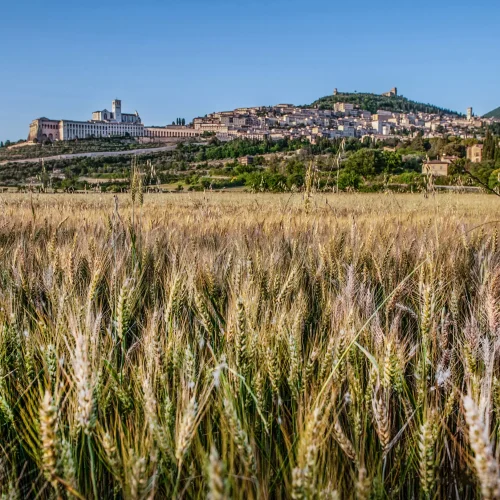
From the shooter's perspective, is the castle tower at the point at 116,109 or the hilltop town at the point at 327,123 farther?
the castle tower at the point at 116,109

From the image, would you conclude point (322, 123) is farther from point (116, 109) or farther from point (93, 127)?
point (93, 127)

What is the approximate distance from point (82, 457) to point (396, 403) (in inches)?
27.8

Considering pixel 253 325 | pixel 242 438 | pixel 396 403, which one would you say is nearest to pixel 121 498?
pixel 242 438

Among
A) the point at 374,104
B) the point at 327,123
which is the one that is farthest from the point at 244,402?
the point at 374,104

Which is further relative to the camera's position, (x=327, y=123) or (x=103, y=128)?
(x=327, y=123)

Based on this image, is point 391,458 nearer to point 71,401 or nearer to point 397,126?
point 71,401

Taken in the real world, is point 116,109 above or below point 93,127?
above

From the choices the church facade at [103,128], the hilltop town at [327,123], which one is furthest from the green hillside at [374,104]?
the church facade at [103,128]

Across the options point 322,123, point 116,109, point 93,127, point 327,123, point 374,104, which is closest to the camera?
point 93,127

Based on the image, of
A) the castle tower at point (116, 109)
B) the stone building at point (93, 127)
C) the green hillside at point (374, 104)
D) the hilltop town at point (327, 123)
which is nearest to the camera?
the stone building at point (93, 127)

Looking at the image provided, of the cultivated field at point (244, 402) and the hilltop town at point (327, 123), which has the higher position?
the hilltop town at point (327, 123)

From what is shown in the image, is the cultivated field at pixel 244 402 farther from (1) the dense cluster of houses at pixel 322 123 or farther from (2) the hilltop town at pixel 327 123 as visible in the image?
(1) the dense cluster of houses at pixel 322 123

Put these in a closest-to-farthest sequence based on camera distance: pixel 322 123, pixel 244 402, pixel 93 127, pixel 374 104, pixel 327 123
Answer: pixel 244 402
pixel 93 127
pixel 327 123
pixel 322 123
pixel 374 104

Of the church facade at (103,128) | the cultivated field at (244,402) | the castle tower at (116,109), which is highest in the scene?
the castle tower at (116,109)
